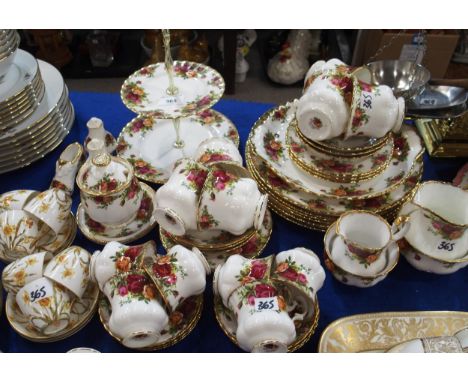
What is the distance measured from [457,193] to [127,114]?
3.04ft

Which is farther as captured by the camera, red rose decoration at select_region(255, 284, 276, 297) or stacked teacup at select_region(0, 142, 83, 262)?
stacked teacup at select_region(0, 142, 83, 262)

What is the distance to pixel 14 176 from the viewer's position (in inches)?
47.6

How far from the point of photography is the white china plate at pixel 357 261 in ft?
3.01

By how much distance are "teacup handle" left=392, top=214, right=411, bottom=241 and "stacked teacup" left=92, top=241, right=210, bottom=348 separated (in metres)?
→ 0.38

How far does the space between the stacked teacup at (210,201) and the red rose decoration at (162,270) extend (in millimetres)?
86

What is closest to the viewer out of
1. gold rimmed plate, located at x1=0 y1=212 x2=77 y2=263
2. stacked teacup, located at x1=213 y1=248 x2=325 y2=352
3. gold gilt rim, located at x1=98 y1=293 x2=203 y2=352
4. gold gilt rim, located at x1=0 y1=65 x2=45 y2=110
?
stacked teacup, located at x1=213 y1=248 x2=325 y2=352

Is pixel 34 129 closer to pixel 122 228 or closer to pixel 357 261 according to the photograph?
pixel 122 228

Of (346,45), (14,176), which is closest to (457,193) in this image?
(14,176)

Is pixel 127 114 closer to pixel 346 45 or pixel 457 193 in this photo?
pixel 457 193

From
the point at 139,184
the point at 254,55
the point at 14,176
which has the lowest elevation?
the point at 254,55

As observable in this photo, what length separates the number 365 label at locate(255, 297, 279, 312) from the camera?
769mm

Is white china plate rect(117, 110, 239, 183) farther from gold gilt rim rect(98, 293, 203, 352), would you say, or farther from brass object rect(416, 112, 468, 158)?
brass object rect(416, 112, 468, 158)

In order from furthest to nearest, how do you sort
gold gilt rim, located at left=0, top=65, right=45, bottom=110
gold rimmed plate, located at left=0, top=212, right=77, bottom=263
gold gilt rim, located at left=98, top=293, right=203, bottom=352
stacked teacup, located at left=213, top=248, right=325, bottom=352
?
1. gold gilt rim, located at left=0, top=65, right=45, bottom=110
2. gold rimmed plate, located at left=0, top=212, right=77, bottom=263
3. gold gilt rim, located at left=98, top=293, right=203, bottom=352
4. stacked teacup, located at left=213, top=248, right=325, bottom=352

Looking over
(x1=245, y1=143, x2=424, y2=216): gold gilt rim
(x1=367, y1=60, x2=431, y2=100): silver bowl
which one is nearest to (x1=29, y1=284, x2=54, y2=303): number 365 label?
(x1=245, y1=143, x2=424, y2=216): gold gilt rim
